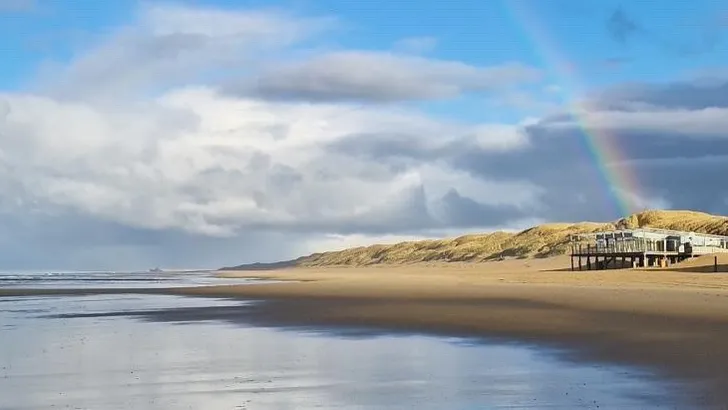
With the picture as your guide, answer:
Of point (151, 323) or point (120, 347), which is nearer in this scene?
point (120, 347)

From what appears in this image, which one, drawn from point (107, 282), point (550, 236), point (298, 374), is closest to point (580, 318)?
point (298, 374)

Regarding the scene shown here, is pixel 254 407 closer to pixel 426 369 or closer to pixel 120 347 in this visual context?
pixel 426 369

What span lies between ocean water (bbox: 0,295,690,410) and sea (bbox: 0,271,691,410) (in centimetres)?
3

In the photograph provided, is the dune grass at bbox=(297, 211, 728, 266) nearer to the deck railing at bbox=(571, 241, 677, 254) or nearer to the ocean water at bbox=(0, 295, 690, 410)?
the deck railing at bbox=(571, 241, 677, 254)

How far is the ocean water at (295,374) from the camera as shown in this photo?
12820mm

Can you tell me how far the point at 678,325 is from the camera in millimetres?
23094

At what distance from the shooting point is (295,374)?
15.8m

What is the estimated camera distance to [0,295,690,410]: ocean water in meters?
12.8

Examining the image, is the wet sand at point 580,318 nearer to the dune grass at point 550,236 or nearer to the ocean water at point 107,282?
the ocean water at point 107,282

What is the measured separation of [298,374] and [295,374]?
58 millimetres

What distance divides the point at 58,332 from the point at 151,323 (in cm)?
363

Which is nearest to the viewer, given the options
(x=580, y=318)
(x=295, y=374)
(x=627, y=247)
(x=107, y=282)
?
(x=295, y=374)

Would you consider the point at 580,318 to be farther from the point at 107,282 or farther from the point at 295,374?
the point at 107,282

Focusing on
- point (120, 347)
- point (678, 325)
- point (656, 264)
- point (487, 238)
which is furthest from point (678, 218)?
point (120, 347)
